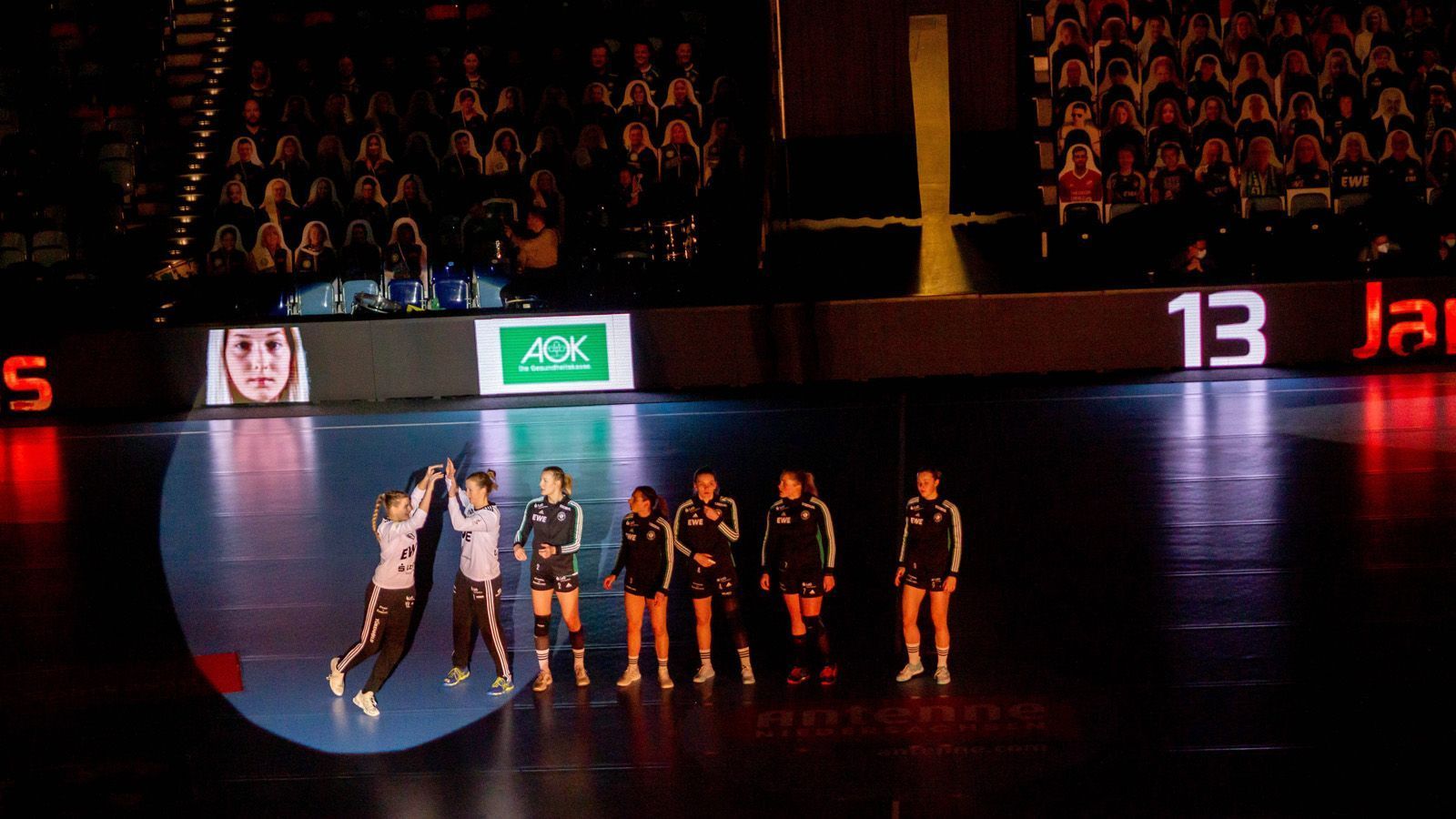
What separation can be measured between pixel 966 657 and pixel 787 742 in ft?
5.74

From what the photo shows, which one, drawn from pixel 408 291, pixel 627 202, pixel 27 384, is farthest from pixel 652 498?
pixel 27 384

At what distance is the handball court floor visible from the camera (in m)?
7.47

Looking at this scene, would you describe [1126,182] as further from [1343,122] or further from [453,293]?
[453,293]

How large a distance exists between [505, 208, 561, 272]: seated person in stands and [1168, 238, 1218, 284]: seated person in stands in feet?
Answer: 28.9

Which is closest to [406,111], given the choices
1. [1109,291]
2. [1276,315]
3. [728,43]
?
[728,43]

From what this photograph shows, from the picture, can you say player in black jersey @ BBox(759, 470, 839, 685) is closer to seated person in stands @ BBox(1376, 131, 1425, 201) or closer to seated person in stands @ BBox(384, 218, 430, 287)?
seated person in stands @ BBox(384, 218, 430, 287)

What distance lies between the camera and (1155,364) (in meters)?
17.7

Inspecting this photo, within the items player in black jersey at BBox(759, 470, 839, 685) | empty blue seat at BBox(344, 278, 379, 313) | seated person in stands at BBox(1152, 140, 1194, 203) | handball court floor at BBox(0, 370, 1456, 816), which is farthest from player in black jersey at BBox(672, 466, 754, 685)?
seated person in stands at BBox(1152, 140, 1194, 203)

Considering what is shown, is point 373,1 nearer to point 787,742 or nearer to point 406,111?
point 406,111

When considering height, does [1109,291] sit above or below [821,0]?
below

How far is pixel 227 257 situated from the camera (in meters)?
19.8

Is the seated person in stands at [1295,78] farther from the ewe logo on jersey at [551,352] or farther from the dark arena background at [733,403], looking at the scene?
the ewe logo on jersey at [551,352]

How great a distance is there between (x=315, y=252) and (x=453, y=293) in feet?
8.34

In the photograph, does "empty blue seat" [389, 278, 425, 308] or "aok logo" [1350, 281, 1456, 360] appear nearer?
"aok logo" [1350, 281, 1456, 360]
